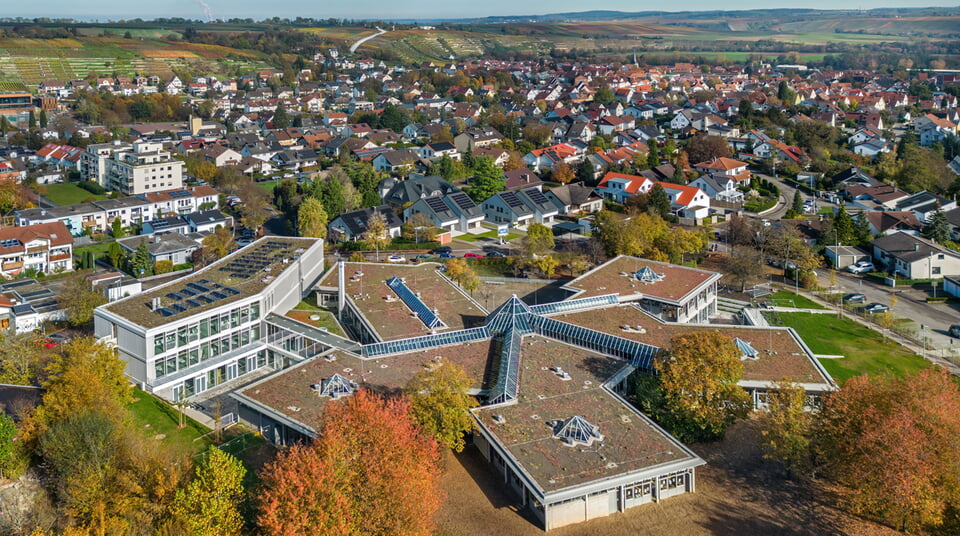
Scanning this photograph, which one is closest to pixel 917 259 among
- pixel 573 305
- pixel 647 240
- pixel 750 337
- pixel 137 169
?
pixel 647 240

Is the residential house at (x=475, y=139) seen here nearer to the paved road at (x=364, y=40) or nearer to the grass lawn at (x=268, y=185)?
the grass lawn at (x=268, y=185)

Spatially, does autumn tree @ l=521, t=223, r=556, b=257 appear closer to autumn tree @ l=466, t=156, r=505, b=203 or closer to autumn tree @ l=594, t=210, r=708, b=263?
autumn tree @ l=594, t=210, r=708, b=263

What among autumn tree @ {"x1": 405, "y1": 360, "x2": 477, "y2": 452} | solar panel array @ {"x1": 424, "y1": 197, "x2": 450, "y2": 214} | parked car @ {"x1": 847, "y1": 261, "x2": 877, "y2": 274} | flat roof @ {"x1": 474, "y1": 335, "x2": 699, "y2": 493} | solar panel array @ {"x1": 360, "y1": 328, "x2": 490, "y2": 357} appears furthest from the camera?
solar panel array @ {"x1": 424, "y1": 197, "x2": 450, "y2": 214}

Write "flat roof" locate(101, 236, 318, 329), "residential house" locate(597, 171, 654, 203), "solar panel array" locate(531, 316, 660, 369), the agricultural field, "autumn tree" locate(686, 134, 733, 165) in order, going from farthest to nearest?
the agricultural field
"autumn tree" locate(686, 134, 733, 165)
"residential house" locate(597, 171, 654, 203)
"flat roof" locate(101, 236, 318, 329)
"solar panel array" locate(531, 316, 660, 369)

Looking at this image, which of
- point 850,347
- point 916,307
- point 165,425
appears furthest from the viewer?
point 916,307

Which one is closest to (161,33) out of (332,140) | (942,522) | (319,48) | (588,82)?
(319,48)

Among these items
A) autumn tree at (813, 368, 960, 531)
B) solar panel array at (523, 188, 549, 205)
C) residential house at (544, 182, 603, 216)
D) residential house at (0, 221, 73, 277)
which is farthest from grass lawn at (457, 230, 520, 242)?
autumn tree at (813, 368, 960, 531)

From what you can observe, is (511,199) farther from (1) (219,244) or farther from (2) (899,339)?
(2) (899,339)
